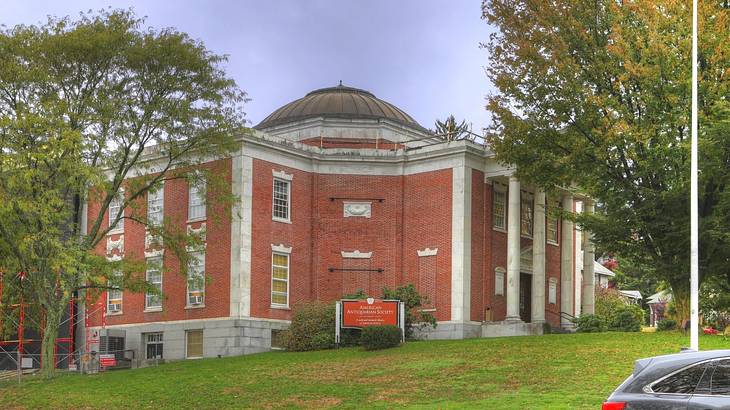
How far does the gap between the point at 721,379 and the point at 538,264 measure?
32284mm

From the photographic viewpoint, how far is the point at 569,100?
1337 inches

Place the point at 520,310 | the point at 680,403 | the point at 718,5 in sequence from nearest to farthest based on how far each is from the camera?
the point at 680,403 < the point at 718,5 < the point at 520,310

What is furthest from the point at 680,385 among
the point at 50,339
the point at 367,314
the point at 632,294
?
the point at 632,294

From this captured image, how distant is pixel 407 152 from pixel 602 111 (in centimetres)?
1159

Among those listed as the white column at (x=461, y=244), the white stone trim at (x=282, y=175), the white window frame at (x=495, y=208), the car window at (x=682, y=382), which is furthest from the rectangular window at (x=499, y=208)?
the car window at (x=682, y=382)

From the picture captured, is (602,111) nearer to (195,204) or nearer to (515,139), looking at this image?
(515,139)

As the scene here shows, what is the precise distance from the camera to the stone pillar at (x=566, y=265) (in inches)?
1834

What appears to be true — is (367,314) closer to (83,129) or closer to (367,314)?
(367,314)

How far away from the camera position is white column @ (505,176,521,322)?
41.0m

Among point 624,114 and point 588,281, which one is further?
point 588,281

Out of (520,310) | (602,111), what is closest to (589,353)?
(602,111)

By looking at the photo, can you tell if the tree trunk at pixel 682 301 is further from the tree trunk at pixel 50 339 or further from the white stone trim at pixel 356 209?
the tree trunk at pixel 50 339

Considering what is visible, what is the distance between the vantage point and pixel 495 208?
142 feet

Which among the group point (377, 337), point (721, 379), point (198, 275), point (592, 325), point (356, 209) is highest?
point (356, 209)
